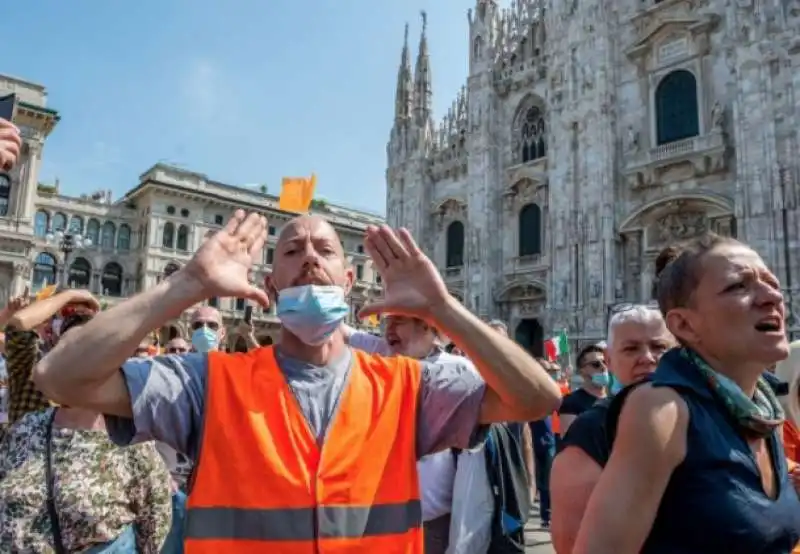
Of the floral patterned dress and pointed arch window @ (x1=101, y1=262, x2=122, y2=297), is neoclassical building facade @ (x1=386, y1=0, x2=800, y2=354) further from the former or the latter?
pointed arch window @ (x1=101, y1=262, x2=122, y2=297)

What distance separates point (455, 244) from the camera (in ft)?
79.3

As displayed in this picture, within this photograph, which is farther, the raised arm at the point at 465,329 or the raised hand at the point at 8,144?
the raised hand at the point at 8,144

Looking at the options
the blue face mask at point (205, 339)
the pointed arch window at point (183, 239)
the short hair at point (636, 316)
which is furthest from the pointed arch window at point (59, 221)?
the short hair at point (636, 316)

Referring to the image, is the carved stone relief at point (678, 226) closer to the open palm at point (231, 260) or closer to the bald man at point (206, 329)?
the bald man at point (206, 329)

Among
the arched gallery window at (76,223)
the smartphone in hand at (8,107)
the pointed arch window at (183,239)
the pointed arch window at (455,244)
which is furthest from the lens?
the pointed arch window at (183,239)

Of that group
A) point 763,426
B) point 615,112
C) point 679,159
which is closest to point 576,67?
point 615,112

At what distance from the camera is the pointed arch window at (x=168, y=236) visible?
109 ft

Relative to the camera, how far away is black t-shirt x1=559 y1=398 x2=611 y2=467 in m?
1.80

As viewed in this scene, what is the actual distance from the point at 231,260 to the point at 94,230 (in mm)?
35336

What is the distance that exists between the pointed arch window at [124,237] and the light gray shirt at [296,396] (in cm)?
3491

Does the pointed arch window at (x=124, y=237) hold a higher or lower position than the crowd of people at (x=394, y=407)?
higher

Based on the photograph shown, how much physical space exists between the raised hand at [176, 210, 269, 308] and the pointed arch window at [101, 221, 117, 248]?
34.9 m

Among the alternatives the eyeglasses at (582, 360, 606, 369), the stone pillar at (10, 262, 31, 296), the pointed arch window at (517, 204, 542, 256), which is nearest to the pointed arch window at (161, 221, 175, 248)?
the stone pillar at (10, 262, 31, 296)

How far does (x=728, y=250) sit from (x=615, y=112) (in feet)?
63.3
